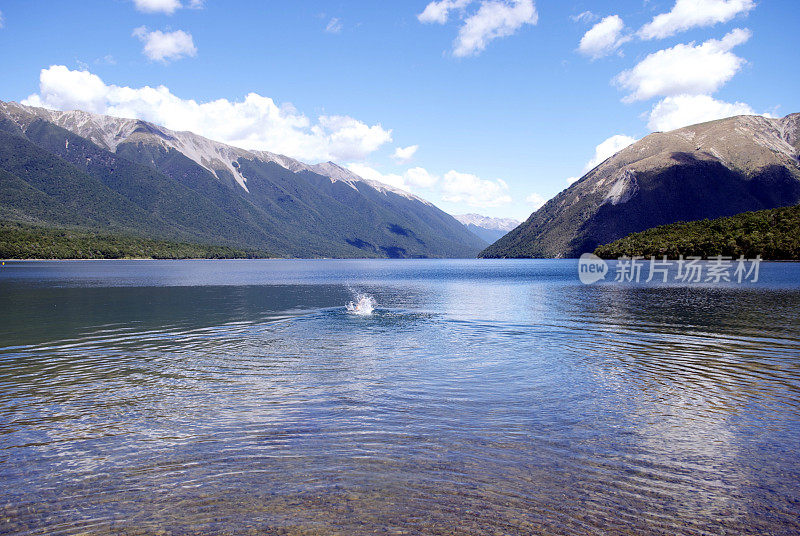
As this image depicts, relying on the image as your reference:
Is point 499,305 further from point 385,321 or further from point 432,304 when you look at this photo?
point 385,321

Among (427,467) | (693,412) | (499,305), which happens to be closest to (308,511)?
(427,467)

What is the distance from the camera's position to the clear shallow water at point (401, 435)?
35.4ft

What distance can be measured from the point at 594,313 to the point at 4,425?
51.3m

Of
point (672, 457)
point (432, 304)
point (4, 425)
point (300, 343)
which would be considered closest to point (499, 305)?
point (432, 304)

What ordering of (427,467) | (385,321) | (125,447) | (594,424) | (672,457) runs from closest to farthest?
(427,467) → (672,457) → (125,447) → (594,424) → (385,321)

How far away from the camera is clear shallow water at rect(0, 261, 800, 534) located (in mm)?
10805

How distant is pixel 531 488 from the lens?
39.3ft

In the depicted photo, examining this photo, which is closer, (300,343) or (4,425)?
(4,425)

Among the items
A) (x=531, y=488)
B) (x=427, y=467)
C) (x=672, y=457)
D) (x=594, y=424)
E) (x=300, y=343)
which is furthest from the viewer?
(x=300, y=343)

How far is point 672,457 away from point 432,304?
169 feet

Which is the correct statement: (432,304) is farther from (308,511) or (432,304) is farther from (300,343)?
(308,511)

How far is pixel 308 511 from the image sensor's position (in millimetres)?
10875

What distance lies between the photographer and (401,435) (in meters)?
15.8

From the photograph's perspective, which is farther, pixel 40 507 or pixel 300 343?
pixel 300 343
